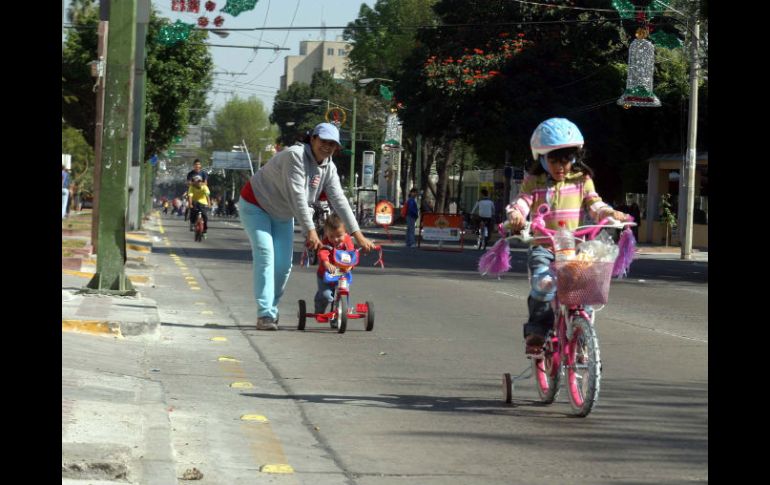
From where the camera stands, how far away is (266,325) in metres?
12.2

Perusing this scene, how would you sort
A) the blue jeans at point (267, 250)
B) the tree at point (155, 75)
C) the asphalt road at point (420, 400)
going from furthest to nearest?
the tree at point (155, 75) < the blue jeans at point (267, 250) < the asphalt road at point (420, 400)

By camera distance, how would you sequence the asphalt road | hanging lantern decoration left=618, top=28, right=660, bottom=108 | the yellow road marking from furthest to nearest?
hanging lantern decoration left=618, top=28, right=660, bottom=108 → the yellow road marking → the asphalt road

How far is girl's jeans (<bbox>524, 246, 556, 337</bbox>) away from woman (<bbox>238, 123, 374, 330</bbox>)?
309 cm

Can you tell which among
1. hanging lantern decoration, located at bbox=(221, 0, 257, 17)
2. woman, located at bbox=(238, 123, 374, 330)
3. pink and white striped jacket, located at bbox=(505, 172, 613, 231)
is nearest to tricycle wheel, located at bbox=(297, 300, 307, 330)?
woman, located at bbox=(238, 123, 374, 330)

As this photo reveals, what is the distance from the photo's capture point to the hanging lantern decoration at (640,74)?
109 feet

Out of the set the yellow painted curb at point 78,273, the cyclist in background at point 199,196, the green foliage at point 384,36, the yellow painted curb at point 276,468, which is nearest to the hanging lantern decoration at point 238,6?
the cyclist in background at point 199,196

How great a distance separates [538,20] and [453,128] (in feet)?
16.8

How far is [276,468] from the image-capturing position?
19.8ft

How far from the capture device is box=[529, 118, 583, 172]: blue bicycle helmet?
7762mm

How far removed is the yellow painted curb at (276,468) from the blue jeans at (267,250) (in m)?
5.63

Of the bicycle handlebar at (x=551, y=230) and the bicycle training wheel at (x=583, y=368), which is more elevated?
the bicycle handlebar at (x=551, y=230)

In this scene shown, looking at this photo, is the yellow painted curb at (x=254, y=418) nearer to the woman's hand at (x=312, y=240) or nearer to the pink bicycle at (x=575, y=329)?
the pink bicycle at (x=575, y=329)

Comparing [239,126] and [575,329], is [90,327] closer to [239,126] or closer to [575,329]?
[575,329]

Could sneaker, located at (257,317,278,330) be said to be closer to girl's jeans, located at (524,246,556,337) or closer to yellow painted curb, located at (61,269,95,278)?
girl's jeans, located at (524,246,556,337)
